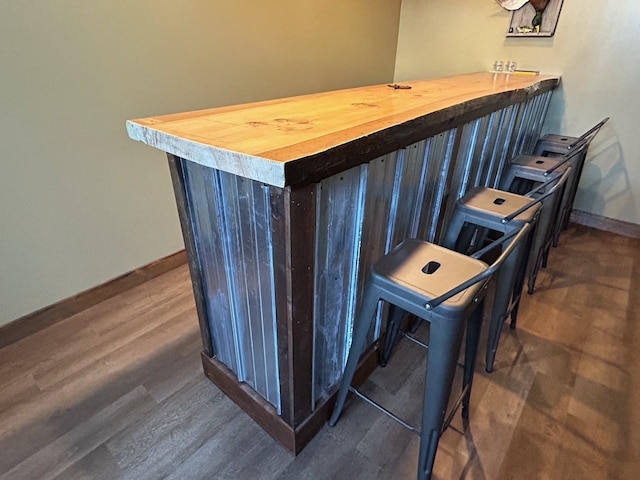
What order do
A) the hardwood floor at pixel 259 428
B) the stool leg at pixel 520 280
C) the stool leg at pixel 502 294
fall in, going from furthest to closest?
the stool leg at pixel 520 280, the stool leg at pixel 502 294, the hardwood floor at pixel 259 428

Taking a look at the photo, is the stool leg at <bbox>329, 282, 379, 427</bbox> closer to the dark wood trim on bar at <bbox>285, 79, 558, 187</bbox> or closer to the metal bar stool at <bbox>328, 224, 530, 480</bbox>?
the metal bar stool at <bbox>328, 224, 530, 480</bbox>

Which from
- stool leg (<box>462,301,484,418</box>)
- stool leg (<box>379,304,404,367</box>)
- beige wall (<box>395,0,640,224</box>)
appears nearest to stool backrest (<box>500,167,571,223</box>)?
stool leg (<box>462,301,484,418</box>)

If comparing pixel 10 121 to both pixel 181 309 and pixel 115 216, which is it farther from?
pixel 181 309

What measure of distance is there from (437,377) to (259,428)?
29.9 inches

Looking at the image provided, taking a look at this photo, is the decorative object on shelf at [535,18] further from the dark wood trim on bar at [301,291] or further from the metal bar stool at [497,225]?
the dark wood trim on bar at [301,291]

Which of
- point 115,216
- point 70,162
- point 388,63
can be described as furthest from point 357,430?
point 388,63

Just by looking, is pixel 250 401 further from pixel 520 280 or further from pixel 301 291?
pixel 520 280

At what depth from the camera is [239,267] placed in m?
1.17

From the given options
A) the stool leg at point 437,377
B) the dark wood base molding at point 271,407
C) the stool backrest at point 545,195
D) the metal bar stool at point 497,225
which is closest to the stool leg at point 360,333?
the dark wood base molding at point 271,407

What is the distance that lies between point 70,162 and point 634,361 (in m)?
2.84

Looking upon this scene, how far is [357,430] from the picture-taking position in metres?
1.42


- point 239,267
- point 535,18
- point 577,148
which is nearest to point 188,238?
point 239,267

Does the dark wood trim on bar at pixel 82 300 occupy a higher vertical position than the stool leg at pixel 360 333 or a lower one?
lower

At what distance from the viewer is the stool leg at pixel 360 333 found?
114 cm
